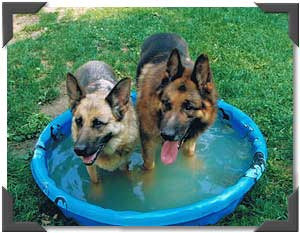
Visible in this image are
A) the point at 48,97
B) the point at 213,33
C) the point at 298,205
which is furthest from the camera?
the point at 213,33

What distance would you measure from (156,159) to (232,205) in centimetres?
Answer: 128

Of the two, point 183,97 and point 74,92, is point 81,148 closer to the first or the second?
point 74,92

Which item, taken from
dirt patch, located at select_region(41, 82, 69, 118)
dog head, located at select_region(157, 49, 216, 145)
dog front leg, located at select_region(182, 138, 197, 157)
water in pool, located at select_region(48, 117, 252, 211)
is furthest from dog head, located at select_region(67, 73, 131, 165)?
dirt patch, located at select_region(41, 82, 69, 118)

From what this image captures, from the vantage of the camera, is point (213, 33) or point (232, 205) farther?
point (213, 33)

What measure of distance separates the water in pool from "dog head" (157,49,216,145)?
83cm

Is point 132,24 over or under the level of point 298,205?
over

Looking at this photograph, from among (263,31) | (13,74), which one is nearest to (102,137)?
(13,74)

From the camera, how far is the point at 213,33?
7840 millimetres

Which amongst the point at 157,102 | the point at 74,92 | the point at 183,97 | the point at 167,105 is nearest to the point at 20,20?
the point at 74,92

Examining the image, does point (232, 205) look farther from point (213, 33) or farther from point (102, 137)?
point (213, 33)

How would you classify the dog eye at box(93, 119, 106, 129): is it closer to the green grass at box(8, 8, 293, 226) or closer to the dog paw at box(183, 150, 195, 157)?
the green grass at box(8, 8, 293, 226)

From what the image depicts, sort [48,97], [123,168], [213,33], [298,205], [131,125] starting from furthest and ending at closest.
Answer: [213,33]
[48,97]
[123,168]
[131,125]
[298,205]

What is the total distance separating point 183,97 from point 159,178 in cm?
135

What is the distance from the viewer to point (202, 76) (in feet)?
15.9
